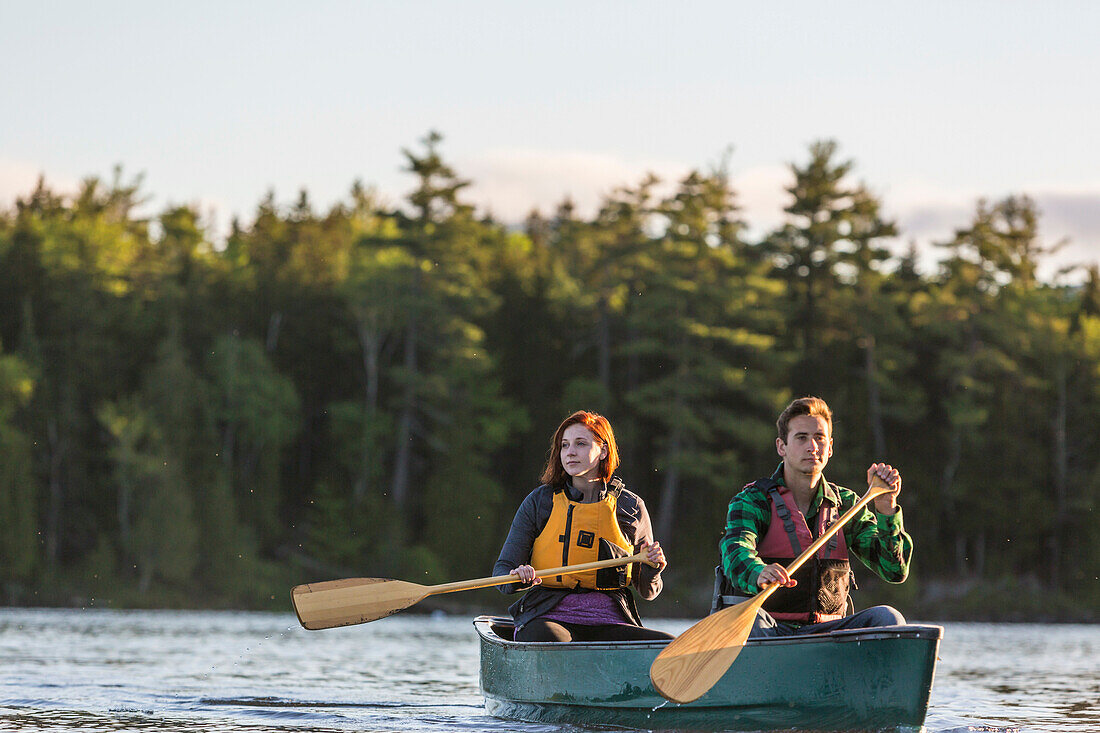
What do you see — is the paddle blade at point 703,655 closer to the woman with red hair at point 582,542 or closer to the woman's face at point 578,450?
the woman with red hair at point 582,542

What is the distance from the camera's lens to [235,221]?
4459 cm

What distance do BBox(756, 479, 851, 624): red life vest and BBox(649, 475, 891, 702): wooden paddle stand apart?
12cm

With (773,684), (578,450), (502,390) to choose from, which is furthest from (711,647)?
(502,390)

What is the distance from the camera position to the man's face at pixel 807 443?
6.58 meters

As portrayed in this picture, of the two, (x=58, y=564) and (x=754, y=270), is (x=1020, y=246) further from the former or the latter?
(x=58, y=564)

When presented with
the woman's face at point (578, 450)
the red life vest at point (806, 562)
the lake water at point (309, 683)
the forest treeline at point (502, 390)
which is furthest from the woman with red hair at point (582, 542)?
the forest treeline at point (502, 390)

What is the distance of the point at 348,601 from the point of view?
27.0ft

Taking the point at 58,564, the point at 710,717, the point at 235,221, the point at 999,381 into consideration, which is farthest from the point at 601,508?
the point at 235,221

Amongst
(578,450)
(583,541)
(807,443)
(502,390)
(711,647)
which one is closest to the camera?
(711,647)

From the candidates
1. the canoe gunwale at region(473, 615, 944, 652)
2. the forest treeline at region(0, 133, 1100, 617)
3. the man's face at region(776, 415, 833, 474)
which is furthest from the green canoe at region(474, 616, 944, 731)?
the forest treeline at region(0, 133, 1100, 617)

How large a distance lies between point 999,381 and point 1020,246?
136 inches

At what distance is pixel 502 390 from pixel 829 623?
3004 cm

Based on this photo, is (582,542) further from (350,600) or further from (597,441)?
(350,600)

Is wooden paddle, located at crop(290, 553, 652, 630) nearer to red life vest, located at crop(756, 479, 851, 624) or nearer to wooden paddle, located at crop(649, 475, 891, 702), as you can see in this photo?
wooden paddle, located at crop(649, 475, 891, 702)
